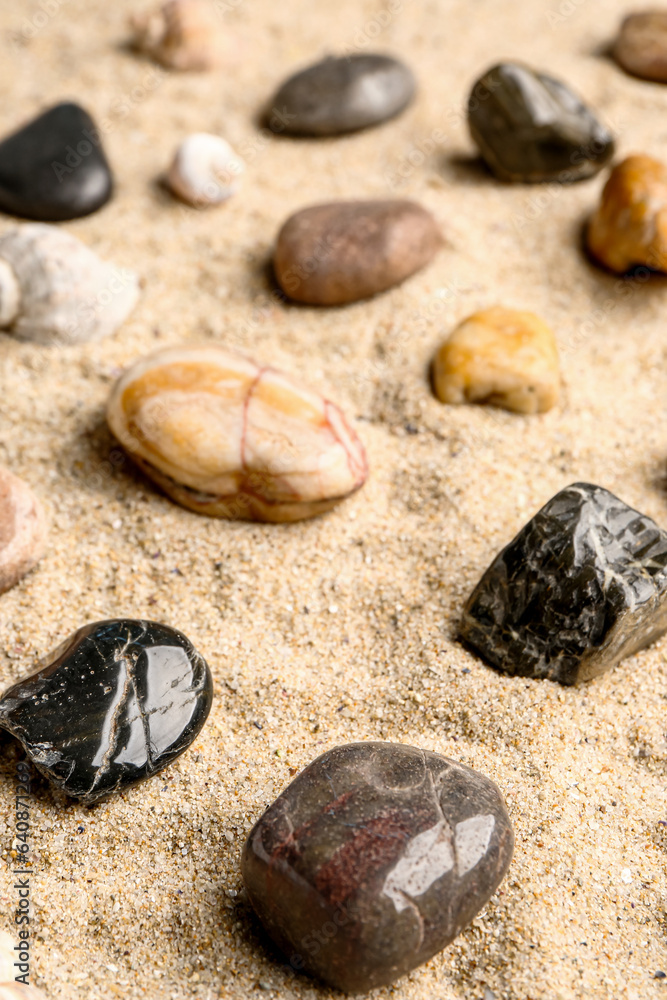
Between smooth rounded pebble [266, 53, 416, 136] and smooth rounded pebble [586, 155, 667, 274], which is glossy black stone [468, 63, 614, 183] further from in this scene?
smooth rounded pebble [266, 53, 416, 136]

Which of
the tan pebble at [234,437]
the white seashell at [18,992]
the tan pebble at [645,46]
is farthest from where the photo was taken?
the tan pebble at [645,46]

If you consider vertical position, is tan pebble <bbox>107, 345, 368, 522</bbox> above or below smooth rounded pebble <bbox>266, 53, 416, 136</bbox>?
below

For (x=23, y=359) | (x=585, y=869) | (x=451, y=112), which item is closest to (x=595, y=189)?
(x=451, y=112)

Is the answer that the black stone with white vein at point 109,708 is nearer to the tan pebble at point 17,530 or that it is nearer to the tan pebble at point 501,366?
the tan pebble at point 17,530

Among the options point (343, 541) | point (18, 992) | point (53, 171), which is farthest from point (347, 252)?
point (18, 992)

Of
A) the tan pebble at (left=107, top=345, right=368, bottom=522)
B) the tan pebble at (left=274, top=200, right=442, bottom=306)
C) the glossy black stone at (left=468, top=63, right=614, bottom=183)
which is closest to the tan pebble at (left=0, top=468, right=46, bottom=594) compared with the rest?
the tan pebble at (left=107, top=345, right=368, bottom=522)

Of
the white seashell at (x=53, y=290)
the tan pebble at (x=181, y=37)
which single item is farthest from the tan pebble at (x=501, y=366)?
the tan pebble at (x=181, y=37)

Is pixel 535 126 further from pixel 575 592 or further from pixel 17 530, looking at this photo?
pixel 17 530
